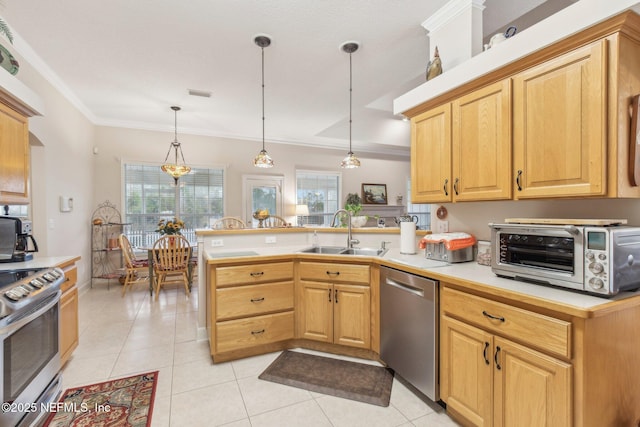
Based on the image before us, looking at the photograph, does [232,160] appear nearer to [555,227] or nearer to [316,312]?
[316,312]

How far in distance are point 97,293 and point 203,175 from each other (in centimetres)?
271

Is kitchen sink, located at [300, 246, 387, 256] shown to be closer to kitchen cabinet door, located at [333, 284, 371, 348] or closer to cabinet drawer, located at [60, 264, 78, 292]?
kitchen cabinet door, located at [333, 284, 371, 348]

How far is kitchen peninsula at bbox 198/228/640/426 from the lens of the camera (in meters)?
1.21

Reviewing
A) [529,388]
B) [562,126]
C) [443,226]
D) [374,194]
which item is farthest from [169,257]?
[374,194]

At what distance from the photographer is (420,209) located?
8.71 metres

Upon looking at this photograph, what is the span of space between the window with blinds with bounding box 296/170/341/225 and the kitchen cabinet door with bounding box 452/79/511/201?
5134 millimetres

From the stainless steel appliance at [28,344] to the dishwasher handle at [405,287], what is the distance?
211 centimetres

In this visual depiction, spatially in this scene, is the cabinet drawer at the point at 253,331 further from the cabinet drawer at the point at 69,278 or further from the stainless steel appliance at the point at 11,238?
the stainless steel appliance at the point at 11,238

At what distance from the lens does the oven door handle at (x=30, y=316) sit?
1.35 metres

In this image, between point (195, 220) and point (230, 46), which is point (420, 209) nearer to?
point (195, 220)

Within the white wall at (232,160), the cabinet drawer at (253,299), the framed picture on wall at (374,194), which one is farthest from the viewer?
the framed picture on wall at (374,194)

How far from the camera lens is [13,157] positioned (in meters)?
2.24

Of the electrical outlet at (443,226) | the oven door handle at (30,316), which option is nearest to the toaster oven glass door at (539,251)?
the electrical outlet at (443,226)

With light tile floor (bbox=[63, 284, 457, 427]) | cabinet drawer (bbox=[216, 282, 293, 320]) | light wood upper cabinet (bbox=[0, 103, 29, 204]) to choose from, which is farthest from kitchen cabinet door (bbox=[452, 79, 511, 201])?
light wood upper cabinet (bbox=[0, 103, 29, 204])
